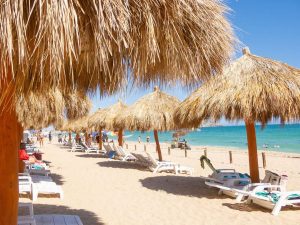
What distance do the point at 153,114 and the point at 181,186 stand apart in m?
4.87

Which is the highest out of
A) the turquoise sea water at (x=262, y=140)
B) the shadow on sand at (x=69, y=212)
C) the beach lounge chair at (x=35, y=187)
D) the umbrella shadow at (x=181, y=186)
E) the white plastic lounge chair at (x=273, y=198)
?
the beach lounge chair at (x=35, y=187)

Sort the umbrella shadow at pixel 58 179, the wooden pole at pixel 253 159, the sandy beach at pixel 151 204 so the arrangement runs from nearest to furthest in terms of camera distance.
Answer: the sandy beach at pixel 151 204 < the wooden pole at pixel 253 159 < the umbrella shadow at pixel 58 179

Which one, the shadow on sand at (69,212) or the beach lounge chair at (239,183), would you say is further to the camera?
the beach lounge chair at (239,183)

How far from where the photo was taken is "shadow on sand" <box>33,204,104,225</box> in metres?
5.66

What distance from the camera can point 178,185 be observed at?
9266 mm

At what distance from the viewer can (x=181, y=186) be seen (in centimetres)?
911

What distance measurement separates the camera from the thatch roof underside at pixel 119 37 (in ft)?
5.68

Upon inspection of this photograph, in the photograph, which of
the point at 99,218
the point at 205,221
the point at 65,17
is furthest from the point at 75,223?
the point at 65,17

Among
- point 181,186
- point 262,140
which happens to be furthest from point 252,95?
point 262,140

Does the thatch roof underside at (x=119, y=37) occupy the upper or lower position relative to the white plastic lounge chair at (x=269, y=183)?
upper

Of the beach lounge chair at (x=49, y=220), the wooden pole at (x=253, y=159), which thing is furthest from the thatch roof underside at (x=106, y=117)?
the beach lounge chair at (x=49, y=220)

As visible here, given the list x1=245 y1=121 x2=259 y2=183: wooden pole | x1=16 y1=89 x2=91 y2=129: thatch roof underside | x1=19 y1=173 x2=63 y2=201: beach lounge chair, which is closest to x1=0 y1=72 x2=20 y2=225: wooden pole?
x1=19 y1=173 x2=63 y2=201: beach lounge chair

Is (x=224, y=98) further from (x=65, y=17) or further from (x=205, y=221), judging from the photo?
(x=65, y=17)

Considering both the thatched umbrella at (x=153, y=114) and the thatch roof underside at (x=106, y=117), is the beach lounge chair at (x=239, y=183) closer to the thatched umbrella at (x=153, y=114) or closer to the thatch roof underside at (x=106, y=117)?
the thatched umbrella at (x=153, y=114)
